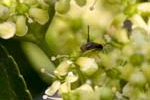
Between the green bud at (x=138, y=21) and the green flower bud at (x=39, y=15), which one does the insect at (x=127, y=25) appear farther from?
the green flower bud at (x=39, y=15)

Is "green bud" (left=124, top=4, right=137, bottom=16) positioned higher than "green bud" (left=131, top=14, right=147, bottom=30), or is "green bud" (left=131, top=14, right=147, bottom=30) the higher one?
"green bud" (left=124, top=4, right=137, bottom=16)

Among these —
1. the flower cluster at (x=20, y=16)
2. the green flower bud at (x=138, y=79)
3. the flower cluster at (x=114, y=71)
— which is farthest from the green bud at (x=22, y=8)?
the green flower bud at (x=138, y=79)

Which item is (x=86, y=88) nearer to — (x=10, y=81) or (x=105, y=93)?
(x=105, y=93)

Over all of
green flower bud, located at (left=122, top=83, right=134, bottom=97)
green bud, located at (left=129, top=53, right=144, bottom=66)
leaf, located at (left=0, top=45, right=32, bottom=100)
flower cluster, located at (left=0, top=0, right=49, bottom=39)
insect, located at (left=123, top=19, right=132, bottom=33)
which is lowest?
leaf, located at (left=0, top=45, right=32, bottom=100)

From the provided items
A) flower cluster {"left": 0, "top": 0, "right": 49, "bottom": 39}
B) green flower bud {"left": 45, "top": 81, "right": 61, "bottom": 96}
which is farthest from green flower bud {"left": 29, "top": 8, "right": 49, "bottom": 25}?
green flower bud {"left": 45, "top": 81, "right": 61, "bottom": 96}

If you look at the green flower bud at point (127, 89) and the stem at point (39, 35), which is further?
the stem at point (39, 35)

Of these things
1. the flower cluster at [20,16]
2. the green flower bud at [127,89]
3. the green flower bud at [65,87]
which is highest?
the flower cluster at [20,16]

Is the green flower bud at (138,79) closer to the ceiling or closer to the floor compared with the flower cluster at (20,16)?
closer to the floor

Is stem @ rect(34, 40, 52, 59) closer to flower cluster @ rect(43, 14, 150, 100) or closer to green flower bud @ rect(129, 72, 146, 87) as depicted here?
flower cluster @ rect(43, 14, 150, 100)
